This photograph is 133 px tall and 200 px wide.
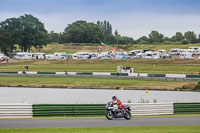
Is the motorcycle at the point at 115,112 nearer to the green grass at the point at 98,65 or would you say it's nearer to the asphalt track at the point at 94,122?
the asphalt track at the point at 94,122

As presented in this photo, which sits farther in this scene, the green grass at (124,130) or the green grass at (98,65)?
the green grass at (98,65)

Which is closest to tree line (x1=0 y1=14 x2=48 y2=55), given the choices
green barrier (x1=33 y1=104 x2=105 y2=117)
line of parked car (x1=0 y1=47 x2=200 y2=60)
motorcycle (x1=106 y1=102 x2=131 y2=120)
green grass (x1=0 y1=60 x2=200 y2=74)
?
line of parked car (x1=0 y1=47 x2=200 y2=60)

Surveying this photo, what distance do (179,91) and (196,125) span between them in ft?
114

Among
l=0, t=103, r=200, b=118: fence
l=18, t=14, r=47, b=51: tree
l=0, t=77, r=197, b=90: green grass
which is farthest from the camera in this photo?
l=18, t=14, r=47, b=51: tree

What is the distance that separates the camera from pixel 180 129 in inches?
930

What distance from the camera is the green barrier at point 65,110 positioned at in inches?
1140

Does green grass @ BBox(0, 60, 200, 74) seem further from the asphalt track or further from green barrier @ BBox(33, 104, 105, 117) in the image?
the asphalt track

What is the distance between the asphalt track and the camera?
81.4ft

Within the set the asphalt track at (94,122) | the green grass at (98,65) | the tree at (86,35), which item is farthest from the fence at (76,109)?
the tree at (86,35)

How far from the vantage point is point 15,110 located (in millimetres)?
28031

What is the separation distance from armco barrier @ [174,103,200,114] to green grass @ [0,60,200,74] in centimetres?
5346

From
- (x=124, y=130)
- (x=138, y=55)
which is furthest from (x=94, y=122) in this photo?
(x=138, y=55)

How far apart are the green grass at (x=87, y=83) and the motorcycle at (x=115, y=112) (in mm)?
34030

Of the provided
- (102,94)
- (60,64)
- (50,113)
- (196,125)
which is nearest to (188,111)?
(196,125)
